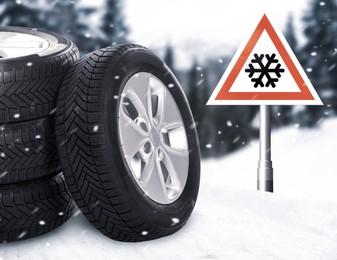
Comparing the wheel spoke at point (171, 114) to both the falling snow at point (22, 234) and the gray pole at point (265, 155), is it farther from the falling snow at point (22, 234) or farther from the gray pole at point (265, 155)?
the falling snow at point (22, 234)

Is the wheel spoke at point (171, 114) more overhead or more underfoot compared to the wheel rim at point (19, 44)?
more underfoot

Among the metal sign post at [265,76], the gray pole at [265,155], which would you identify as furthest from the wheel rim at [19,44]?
the gray pole at [265,155]

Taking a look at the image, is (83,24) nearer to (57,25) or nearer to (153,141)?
(57,25)

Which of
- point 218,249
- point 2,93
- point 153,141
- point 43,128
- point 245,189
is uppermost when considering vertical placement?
point 2,93

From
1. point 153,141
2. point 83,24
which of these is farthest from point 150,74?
point 83,24

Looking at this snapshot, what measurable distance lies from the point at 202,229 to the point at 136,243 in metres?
0.42

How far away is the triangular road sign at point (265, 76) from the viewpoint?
3.74m

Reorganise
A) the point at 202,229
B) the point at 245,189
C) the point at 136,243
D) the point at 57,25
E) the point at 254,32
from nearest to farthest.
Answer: the point at 136,243 < the point at 202,229 < the point at 254,32 < the point at 245,189 < the point at 57,25

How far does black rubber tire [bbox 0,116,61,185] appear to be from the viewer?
9.25ft

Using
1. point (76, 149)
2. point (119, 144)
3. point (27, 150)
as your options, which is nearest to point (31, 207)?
point (27, 150)

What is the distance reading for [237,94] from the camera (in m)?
3.80

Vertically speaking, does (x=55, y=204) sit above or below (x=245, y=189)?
above

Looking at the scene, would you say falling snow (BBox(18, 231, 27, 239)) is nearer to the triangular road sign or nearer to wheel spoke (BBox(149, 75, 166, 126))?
wheel spoke (BBox(149, 75, 166, 126))

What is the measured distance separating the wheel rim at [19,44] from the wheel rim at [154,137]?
2.04 feet
